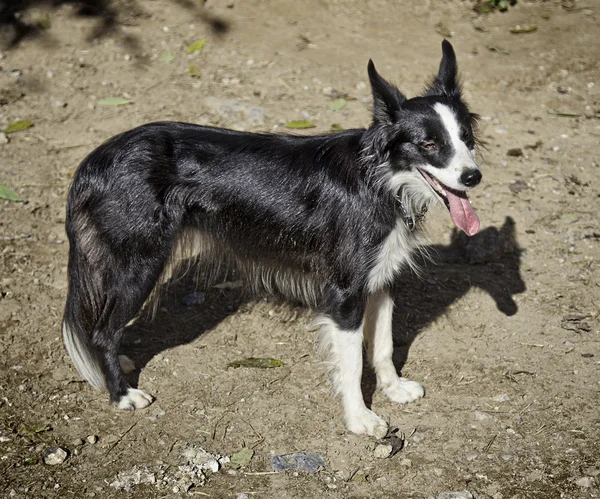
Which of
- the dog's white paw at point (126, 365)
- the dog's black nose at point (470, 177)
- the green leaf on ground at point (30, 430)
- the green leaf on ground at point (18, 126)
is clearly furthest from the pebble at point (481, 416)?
the green leaf on ground at point (18, 126)

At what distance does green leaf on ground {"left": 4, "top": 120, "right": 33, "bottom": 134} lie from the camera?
6.54 metres

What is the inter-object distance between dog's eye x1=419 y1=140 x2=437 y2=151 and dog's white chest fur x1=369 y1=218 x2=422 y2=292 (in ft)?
1.41

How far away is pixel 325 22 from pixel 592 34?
2.72 metres

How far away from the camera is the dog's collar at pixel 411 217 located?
402cm

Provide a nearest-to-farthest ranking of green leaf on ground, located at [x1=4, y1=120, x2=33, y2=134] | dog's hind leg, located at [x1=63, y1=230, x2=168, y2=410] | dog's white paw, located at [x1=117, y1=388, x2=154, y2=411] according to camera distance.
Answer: dog's hind leg, located at [x1=63, y1=230, x2=168, y2=410], dog's white paw, located at [x1=117, y1=388, x2=154, y2=411], green leaf on ground, located at [x1=4, y1=120, x2=33, y2=134]

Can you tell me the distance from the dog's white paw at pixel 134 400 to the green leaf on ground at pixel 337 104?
10.9 feet

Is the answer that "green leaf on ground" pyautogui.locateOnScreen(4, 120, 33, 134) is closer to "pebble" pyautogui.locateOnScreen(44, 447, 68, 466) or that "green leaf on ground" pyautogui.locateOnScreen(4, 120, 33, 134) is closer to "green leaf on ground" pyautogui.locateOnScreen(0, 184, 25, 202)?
"green leaf on ground" pyautogui.locateOnScreen(0, 184, 25, 202)

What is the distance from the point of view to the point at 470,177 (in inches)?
145

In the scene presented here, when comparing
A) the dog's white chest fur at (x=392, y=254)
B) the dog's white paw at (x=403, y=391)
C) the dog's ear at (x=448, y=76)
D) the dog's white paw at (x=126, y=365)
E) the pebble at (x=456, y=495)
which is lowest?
the dog's white paw at (x=126, y=365)

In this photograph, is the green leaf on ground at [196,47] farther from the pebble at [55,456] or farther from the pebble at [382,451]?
the pebble at [382,451]

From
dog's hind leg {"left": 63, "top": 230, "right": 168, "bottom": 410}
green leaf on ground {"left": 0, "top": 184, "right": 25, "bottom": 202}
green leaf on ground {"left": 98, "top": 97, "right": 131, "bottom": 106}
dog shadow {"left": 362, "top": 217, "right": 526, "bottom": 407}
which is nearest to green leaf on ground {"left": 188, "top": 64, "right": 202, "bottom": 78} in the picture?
green leaf on ground {"left": 98, "top": 97, "right": 131, "bottom": 106}

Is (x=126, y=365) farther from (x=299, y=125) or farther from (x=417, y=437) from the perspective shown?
(x=299, y=125)

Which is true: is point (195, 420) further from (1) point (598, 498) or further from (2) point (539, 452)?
(1) point (598, 498)

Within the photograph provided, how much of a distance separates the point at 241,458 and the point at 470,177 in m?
1.83
